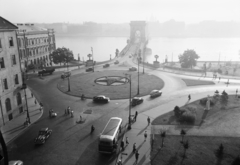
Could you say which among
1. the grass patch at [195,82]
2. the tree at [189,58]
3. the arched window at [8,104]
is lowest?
the grass patch at [195,82]

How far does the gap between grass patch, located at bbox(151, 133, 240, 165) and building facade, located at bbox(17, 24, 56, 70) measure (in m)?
54.2

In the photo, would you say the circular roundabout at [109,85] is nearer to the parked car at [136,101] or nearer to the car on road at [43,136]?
the parked car at [136,101]

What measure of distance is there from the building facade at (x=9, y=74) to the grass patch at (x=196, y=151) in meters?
21.7

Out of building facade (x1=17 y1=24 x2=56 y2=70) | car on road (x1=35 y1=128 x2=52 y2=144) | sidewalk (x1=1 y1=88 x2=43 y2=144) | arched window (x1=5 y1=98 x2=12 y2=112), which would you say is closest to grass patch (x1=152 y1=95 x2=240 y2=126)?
car on road (x1=35 y1=128 x2=52 y2=144)

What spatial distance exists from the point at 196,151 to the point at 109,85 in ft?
94.2

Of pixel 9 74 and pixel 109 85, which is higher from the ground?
pixel 9 74

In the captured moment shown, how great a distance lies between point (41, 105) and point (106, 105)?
35.8ft

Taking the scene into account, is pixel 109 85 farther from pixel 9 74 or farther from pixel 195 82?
pixel 9 74

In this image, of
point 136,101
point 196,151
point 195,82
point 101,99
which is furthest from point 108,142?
point 195,82

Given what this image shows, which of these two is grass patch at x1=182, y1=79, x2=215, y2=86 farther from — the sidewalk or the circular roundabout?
the sidewalk

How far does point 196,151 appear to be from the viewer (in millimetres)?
22391

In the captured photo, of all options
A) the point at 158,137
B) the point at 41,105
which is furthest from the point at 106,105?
the point at 158,137

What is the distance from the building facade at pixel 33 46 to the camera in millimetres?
66625

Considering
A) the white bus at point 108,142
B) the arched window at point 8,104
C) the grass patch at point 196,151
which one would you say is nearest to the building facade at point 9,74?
the arched window at point 8,104
